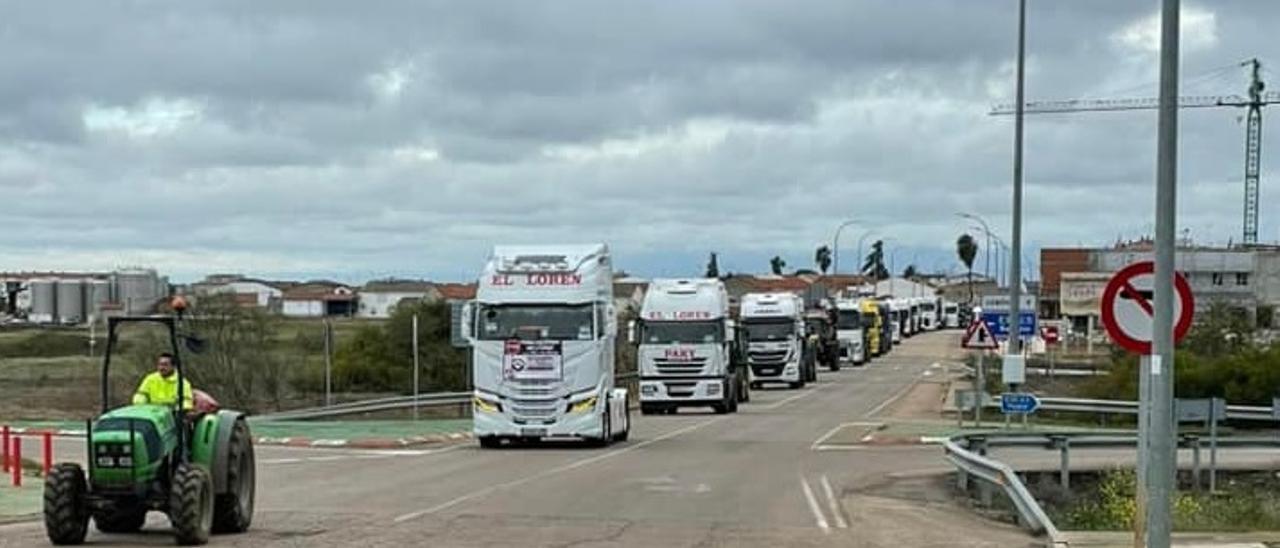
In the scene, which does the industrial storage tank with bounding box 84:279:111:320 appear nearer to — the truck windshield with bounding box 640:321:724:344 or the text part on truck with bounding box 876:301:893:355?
the truck windshield with bounding box 640:321:724:344

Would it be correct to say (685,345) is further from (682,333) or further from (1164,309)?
(1164,309)

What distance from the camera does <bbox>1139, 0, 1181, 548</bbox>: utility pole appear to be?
13586 millimetres

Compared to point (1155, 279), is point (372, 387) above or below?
below

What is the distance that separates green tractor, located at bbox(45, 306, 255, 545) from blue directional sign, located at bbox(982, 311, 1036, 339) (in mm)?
26822

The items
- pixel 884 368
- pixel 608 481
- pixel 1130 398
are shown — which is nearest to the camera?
pixel 608 481

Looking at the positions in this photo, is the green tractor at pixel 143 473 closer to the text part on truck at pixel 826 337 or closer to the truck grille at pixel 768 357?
the truck grille at pixel 768 357

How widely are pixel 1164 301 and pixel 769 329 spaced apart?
191 feet

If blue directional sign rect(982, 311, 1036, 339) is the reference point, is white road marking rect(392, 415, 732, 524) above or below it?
below

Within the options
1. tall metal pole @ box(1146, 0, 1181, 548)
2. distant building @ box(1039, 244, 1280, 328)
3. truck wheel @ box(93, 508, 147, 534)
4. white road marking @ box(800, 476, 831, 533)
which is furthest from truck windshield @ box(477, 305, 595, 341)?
distant building @ box(1039, 244, 1280, 328)

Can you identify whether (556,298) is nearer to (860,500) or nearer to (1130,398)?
(860,500)

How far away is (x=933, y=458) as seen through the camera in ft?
111

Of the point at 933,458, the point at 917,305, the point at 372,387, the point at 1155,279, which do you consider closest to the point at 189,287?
the point at 372,387

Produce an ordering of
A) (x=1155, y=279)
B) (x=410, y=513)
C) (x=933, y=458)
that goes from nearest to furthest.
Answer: (x=1155, y=279)
(x=410, y=513)
(x=933, y=458)

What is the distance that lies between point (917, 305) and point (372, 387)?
8726 cm
